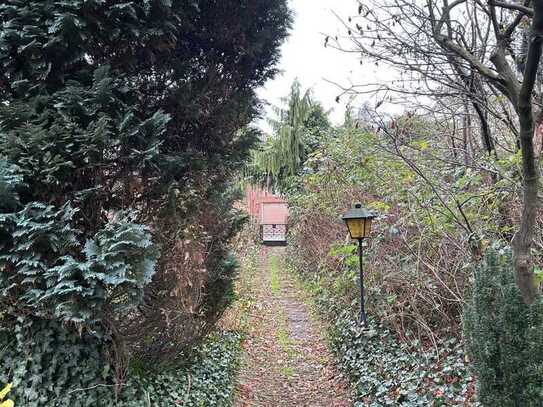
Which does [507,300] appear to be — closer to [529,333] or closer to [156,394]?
[529,333]

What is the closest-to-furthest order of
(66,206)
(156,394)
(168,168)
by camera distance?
(66,206)
(168,168)
(156,394)

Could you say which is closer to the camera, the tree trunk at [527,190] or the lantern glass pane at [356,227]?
the tree trunk at [527,190]

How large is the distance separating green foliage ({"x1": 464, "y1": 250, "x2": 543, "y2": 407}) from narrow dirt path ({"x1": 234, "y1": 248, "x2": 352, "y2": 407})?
2.28 m

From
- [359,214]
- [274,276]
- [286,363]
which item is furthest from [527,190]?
[274,276]

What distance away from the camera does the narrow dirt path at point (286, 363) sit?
14.5ft

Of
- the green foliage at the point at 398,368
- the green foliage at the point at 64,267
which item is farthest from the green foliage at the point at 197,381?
the green foliage at the point at 398,368

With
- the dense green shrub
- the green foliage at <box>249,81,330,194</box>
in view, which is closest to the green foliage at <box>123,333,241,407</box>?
the dense green shrub

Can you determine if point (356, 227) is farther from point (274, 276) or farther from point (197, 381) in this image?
point (274, 276)

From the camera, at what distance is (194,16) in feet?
10.4

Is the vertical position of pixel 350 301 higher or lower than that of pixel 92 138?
lower

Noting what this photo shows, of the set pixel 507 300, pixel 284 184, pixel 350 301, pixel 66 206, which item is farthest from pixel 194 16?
pixel 284 184

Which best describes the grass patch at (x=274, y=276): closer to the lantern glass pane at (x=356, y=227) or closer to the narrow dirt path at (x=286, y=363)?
the narrow dirt path at (x=286, y=363)

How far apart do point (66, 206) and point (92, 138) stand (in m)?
0.41

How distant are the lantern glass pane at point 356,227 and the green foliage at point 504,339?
7.86 feet
